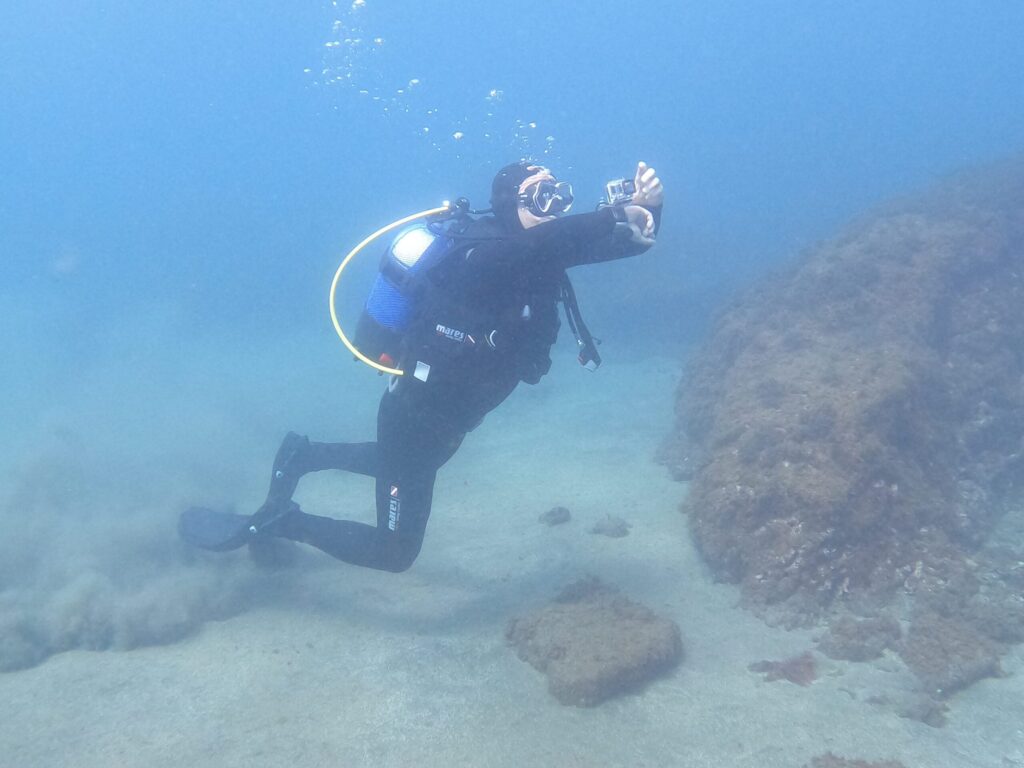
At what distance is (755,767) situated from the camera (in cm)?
374

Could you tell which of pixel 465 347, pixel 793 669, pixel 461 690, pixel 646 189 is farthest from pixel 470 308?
pixel 793 669

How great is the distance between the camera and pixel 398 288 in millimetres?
5480

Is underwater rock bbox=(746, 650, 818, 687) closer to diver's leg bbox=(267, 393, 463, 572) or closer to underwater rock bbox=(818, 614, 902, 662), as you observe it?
underwater rock bbox=(818, 614, 902, 662)

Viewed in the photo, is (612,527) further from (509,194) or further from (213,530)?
(213,530)

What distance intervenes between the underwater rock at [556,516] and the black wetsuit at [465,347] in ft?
7.79

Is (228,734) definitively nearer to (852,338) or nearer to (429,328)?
(429,328)

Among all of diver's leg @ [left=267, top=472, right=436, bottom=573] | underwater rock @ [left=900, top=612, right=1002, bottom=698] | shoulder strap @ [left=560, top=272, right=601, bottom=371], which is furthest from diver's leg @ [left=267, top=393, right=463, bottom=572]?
underwater rock @ [left=900, top=612, right=1002, bottom=698]

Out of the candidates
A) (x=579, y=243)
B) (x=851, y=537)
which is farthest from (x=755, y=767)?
(x=579, y=243)

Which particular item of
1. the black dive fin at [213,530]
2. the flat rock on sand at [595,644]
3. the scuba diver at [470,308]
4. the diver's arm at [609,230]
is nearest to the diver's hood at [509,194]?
the scuba diver at [470,308]

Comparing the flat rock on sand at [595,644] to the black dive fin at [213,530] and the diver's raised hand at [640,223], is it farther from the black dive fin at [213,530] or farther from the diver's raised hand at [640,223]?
the black dive fin at [213,530]

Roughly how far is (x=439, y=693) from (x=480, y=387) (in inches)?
96.0

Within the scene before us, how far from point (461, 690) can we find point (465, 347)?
2.69 m

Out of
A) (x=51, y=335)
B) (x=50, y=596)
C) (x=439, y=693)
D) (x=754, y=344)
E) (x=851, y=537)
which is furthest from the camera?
(x=51, y=335)

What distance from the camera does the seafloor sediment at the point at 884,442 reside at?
5408 mm
